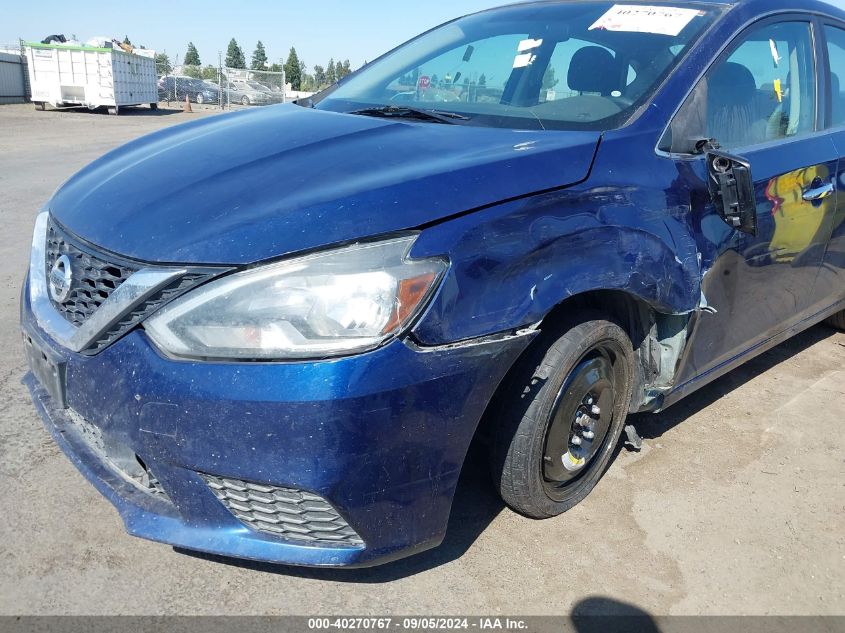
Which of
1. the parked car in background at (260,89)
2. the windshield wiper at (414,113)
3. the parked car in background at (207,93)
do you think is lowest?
the parked car in background at (207,93)

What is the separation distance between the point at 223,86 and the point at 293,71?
4671 centimetres

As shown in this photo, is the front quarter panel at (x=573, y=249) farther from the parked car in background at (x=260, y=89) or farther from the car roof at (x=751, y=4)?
the parked car in background at (x=260, y=89)

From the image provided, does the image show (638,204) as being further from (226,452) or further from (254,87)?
(254,87)

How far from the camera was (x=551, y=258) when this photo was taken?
6.40ft

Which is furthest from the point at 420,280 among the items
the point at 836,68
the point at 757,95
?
the point at 836,68

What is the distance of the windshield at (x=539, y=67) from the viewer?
8.26 ft

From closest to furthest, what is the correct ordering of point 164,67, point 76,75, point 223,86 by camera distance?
1. point 76,75
2. point 223,86
3. point 164,67

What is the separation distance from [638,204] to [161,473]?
1579mm

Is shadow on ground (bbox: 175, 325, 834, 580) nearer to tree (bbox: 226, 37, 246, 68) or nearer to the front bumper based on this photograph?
the front bumper

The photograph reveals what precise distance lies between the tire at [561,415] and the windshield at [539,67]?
0.74m

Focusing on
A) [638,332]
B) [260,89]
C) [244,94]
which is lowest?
[244,94]

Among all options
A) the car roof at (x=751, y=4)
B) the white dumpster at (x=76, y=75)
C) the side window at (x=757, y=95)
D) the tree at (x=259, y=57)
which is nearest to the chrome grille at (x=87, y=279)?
the side window at (x=757, y=95)

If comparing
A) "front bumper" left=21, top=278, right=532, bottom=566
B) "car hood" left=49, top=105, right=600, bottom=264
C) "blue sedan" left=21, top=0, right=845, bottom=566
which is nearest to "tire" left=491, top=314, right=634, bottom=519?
"blue sedan" left=21, top=0, right=845, bottom=566

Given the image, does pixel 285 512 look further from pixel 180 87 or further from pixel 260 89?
pixel 180 87
